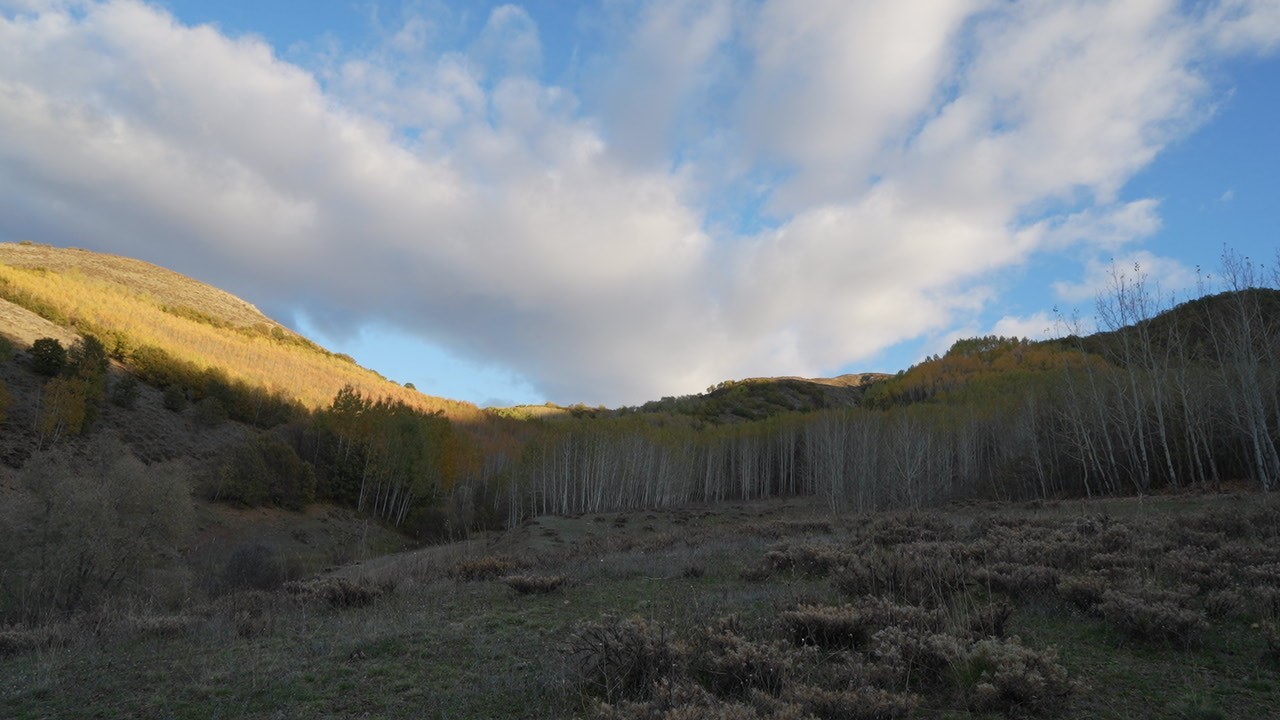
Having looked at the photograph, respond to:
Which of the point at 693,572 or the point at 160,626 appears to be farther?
the point at 693,572

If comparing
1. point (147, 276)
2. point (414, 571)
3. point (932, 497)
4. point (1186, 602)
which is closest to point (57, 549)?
point (414, 571)

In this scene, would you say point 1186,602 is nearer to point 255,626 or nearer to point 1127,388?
point 255,626

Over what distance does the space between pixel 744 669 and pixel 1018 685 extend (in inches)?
78.2

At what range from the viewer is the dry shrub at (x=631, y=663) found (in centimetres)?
524

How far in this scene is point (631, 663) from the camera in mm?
5422

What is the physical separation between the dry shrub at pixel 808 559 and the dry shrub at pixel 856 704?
576 cm

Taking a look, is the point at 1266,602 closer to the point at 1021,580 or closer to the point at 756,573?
the point at 1021,580

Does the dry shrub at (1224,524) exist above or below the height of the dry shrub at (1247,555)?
above

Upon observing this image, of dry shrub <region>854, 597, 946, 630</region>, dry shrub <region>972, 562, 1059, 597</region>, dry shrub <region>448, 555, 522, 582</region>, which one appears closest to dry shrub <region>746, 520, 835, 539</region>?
dry shrub <region>448, 555, 522, 582</region>

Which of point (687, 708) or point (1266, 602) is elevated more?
point (1266, 602)

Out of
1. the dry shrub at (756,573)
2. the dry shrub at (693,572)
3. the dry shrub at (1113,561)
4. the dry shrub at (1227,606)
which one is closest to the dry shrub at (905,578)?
the dry shrub at (1113,561)

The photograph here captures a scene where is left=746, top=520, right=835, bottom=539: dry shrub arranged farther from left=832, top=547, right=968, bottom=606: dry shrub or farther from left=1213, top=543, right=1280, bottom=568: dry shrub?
left=1213, top=543, right=1280, bottom=568: dry shrub

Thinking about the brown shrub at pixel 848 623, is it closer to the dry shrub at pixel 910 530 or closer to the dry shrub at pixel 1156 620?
the dry shrub at pixel 1156 620

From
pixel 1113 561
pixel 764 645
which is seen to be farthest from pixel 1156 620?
pixel 764 645
